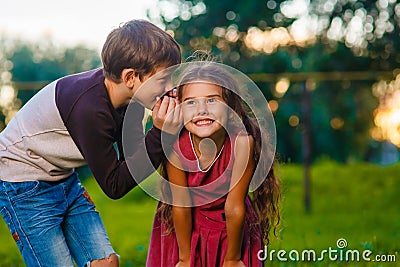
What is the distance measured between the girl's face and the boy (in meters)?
0.12

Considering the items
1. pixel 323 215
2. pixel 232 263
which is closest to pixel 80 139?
pixel 232 263

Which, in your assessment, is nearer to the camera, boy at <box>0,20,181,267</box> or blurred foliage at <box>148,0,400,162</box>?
boy at <box>0,20,181,267</box>

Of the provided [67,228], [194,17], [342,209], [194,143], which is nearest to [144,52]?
[194,143]

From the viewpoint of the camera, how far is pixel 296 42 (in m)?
9.19

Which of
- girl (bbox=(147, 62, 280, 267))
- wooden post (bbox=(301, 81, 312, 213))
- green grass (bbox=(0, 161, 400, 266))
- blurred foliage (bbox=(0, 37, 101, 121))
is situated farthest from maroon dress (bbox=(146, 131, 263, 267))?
blurred foliage (bbox=(0, 37, 101, 121))

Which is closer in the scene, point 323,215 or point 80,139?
point 80,139

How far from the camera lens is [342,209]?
7.75 m

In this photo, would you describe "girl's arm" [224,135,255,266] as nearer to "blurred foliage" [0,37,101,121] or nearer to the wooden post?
the wooden post

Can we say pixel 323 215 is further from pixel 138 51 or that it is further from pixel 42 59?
pixel 42 59

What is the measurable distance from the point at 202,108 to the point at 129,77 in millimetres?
303

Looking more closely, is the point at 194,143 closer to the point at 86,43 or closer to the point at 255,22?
the point at 255,22

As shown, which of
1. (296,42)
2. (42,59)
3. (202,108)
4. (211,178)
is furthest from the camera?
(42,59)

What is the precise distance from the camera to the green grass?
184 inches

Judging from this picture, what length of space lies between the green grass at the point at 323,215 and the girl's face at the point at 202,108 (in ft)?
4.25
